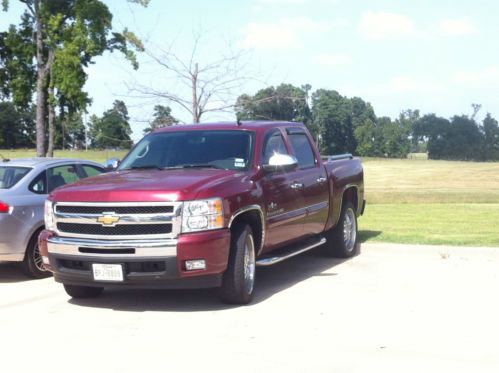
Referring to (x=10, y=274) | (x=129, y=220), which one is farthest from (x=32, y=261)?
(x=129, y=220)

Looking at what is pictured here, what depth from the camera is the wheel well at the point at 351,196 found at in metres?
10.4

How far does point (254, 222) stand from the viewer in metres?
7.47

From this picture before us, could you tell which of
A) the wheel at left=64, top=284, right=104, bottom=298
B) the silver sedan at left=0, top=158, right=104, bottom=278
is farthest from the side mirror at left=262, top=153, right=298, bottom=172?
the silver sedan at left=0, top=158, right=104, bottom=278

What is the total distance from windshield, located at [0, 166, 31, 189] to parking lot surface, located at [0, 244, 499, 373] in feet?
4.11

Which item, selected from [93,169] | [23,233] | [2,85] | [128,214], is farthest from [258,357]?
[2,85]

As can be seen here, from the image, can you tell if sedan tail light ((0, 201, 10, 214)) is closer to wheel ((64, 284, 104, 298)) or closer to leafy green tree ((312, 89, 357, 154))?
wheel ((64, 284, 104, 298))

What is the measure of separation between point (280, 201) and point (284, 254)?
637mm

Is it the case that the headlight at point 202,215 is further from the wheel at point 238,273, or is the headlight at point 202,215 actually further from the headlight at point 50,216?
the headlight at point 50,216

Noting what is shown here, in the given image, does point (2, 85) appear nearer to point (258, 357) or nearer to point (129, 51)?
point (129, 51)

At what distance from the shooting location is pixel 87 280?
676 cm

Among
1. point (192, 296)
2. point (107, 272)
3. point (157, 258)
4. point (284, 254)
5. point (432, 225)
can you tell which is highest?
point (157, 258)

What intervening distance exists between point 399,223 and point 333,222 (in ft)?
18.8

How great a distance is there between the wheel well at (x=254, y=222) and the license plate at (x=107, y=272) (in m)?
1.27

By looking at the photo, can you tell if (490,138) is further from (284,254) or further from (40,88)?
(284,254)
